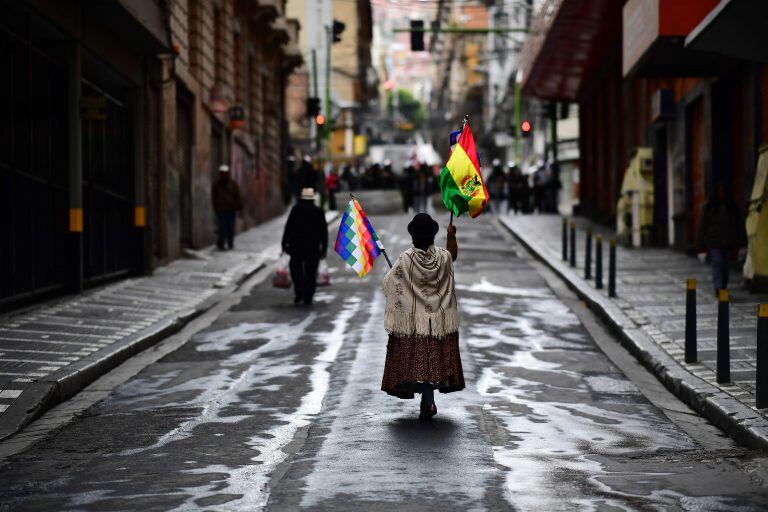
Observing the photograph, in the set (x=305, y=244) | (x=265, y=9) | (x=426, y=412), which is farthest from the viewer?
(x=265, y=9)

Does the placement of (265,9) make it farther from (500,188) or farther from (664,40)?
(664,40)

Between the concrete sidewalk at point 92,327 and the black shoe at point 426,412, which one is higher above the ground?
the concrete sidewalk at point 92,327

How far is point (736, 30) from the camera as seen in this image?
46.5 ft

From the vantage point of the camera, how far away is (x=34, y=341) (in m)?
14.0

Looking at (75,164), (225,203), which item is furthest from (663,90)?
(75,164)

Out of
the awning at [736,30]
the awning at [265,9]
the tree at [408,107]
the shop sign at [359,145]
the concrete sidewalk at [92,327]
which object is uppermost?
the tree at [408,107]

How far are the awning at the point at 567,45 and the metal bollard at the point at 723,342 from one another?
18015 millimetres

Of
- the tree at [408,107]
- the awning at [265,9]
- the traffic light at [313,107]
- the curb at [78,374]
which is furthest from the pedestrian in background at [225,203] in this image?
the tree at [408,107]

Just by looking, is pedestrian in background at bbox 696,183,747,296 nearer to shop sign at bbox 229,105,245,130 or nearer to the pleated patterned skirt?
the pleated patterned skirt

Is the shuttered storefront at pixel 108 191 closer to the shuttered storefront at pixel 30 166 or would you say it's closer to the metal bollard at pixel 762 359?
the shuttered storefront at pixel 30 166

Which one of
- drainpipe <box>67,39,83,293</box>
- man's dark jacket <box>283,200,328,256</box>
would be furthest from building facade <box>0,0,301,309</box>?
man's dark jacket <box>283,200,328,256</box>

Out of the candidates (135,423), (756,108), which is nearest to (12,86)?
(135,423)

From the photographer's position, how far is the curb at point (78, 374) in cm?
1011

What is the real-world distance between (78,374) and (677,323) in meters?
7.06
